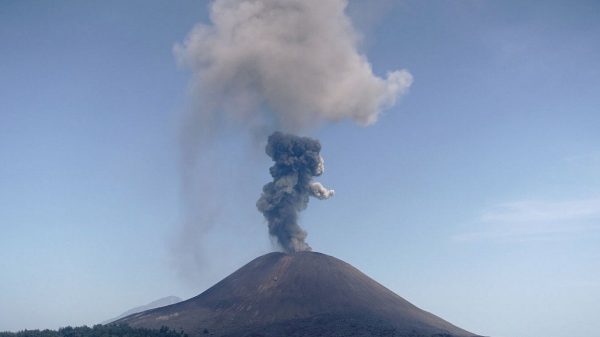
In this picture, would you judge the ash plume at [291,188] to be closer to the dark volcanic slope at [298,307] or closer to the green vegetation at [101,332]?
the dark volcanic slope at [298,307]

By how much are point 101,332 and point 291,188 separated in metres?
63.0

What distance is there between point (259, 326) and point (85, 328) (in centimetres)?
3530

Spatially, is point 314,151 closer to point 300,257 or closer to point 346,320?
point 300,257

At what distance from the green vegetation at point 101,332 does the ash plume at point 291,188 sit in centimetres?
4963

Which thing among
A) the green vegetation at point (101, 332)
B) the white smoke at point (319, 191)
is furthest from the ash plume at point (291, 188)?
the green vegetation at point (101, 332)

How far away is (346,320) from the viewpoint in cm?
9750

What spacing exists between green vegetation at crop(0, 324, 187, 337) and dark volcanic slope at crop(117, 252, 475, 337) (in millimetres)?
6393

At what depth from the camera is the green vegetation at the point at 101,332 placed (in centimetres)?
8794

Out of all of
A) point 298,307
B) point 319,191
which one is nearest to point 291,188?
point 319,191

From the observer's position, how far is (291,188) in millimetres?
135375

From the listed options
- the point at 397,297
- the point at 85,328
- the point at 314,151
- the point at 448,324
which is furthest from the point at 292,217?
the point at 85,328

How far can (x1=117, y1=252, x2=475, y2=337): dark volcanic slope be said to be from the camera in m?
94.5

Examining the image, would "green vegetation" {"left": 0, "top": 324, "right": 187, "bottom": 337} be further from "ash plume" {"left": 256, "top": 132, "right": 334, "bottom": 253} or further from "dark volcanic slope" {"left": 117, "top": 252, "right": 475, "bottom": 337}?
"ash plume" {"left": 256, "top": 132, "right": 334, "bottom": 253}

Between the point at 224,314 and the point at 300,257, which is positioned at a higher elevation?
the point at 300,257
